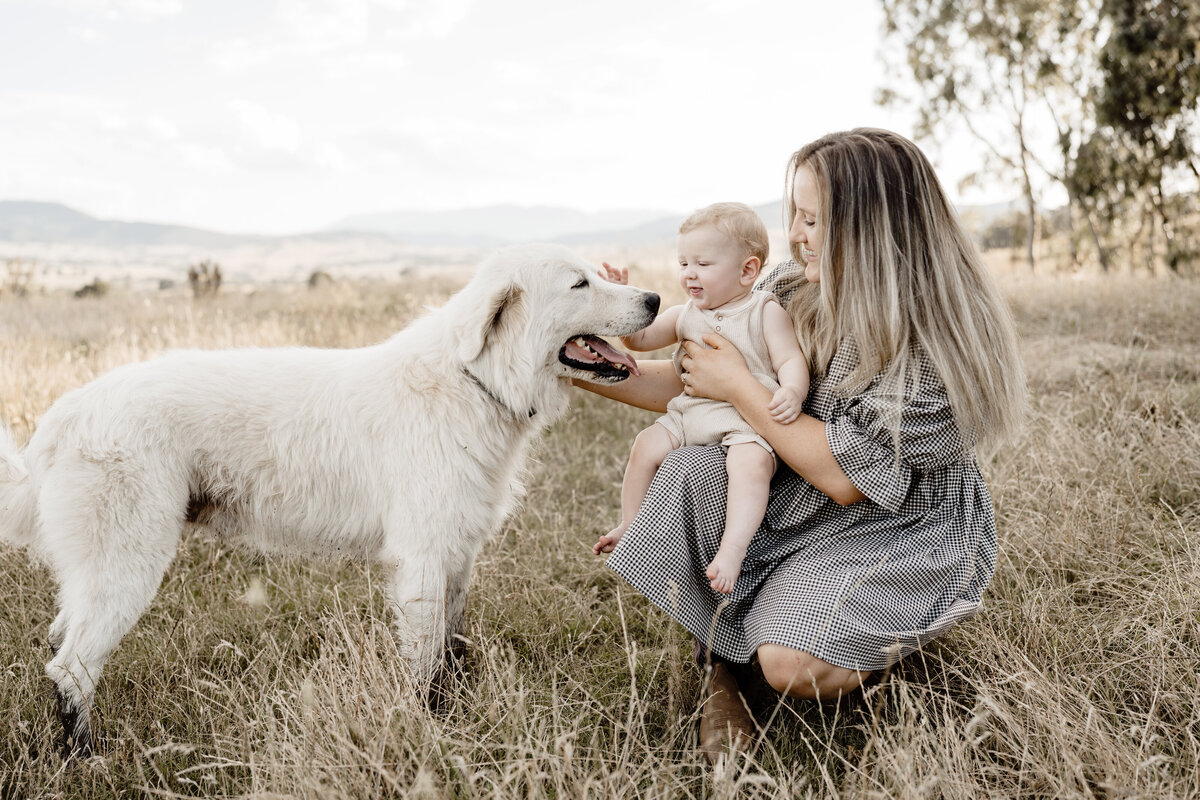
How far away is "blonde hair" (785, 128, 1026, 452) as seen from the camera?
256 centimetres

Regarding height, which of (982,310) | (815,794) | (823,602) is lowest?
(815,794)

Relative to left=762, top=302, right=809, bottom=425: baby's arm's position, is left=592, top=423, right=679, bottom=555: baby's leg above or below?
below

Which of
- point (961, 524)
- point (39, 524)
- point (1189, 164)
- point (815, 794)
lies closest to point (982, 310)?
point (961, 524)

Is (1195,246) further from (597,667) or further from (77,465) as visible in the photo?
(77,465)

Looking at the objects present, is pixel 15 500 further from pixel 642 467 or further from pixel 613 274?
pixel 613 274

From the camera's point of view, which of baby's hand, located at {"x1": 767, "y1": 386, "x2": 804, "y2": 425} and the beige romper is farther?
the beige romper

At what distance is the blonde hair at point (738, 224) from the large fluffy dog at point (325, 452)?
0.37 metres

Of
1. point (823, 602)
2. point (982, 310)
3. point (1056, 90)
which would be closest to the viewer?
point (823, 602)

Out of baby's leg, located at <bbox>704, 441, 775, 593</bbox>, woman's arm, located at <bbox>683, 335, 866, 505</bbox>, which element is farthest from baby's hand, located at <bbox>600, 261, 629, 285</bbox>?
baby's leg, located at <bbox>704, 441, 775, 593</bbox>

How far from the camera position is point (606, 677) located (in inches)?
122

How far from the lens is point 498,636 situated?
3213mm

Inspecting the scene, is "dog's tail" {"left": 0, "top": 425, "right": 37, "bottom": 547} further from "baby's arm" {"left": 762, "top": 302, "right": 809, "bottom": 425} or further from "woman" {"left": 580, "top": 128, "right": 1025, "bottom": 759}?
"baby's arm" {"left": 762, "top": 302, "right": 809, "bottom": 425}

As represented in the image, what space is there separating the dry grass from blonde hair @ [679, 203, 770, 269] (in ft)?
4.83

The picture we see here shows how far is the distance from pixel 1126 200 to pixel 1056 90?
229 inches
